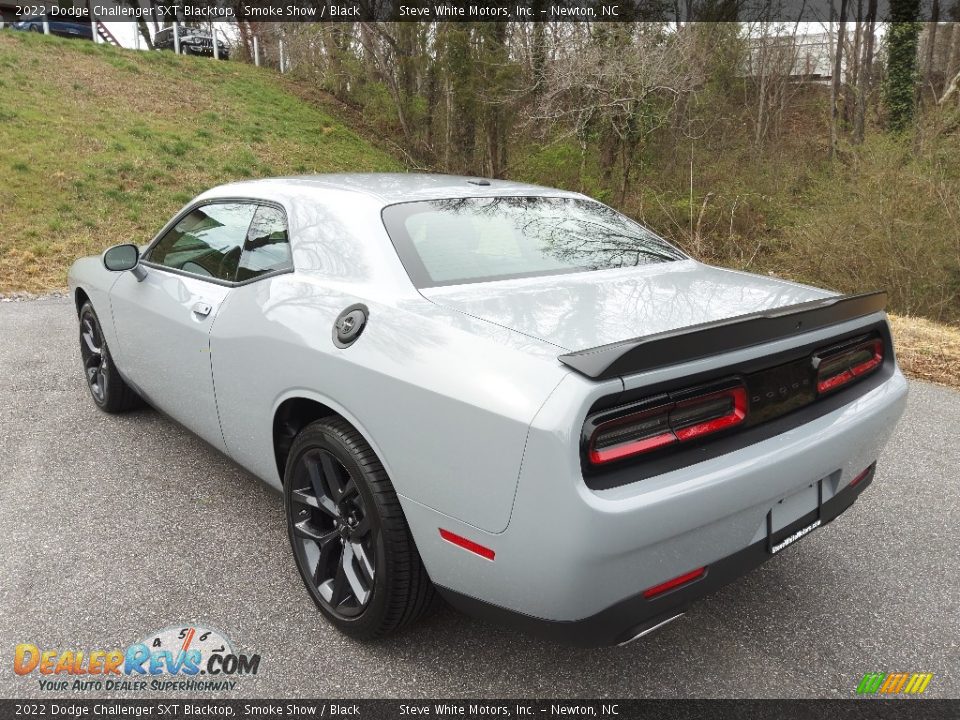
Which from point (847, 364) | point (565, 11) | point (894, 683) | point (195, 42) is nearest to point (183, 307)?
point (847, 364)

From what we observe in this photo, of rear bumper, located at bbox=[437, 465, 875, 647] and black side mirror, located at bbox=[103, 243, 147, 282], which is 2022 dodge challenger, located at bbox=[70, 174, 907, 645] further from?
black side mirror, located at bbox=[103, 243, 147, 282]

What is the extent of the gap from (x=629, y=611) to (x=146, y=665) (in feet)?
5.00

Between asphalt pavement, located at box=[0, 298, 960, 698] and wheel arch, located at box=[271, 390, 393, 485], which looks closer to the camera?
asphalt pavement, located at box=[0, 298, 960, 698]

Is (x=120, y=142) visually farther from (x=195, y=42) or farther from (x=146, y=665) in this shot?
(x=146, y=665)

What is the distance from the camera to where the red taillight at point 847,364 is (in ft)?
7.21

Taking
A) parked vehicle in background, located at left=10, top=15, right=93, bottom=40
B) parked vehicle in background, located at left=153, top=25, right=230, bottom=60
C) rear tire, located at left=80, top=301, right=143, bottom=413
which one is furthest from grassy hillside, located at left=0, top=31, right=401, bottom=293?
rear tire, located at left=80, top=301, right=143, bottom=413

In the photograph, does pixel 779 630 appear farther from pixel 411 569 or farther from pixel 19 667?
pixel 19 667

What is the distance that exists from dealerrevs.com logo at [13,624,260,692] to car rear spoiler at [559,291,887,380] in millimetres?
1462

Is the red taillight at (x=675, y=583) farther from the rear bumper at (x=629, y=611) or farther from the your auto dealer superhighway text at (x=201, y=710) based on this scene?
the your auto dealer superhighway text at (x=201, y=710)

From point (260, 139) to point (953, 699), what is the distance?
1860 cm

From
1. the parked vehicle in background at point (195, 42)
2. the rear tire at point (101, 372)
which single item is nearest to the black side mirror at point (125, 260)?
the rear tire at point (101, 372)

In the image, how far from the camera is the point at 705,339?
1.78 metres

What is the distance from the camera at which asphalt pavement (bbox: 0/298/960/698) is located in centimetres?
214

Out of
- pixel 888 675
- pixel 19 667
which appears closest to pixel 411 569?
pixel 19 667
